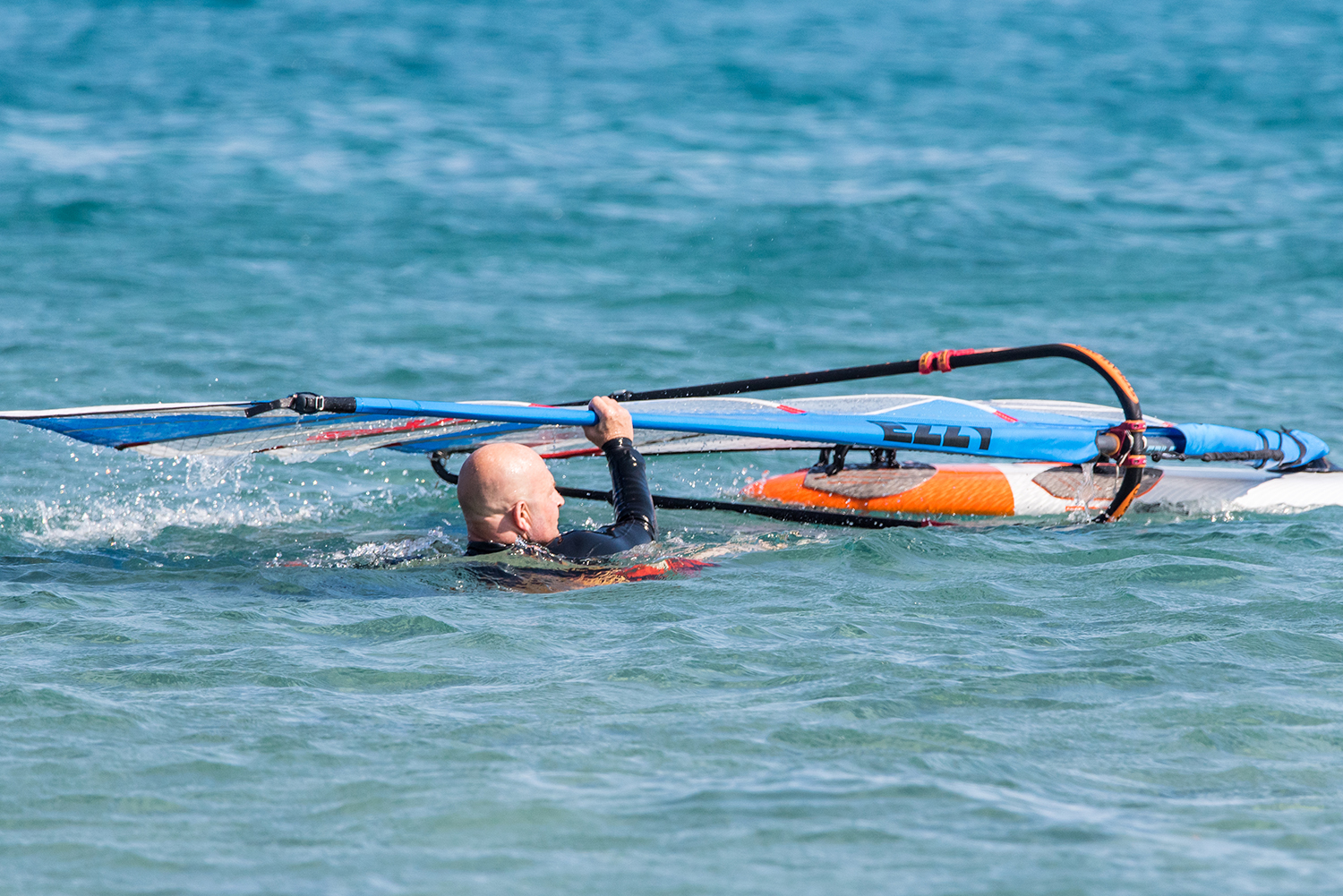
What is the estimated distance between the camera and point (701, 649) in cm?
511

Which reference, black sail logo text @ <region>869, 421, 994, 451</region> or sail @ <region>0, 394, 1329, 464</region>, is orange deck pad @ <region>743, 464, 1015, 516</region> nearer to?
sail @ <region>0, 394, 1329, 464</region>

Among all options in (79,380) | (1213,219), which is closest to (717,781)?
(79,380)

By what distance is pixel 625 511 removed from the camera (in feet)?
20.8

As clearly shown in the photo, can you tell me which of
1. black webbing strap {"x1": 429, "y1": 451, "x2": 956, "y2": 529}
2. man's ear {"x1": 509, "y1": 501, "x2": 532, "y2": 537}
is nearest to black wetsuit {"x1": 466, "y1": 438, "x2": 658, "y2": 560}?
man's ear {"x1": 509, "y1": 501, "x2": 532, "y2": 537}

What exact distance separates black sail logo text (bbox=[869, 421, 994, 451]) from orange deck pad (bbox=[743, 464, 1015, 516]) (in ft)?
2.27

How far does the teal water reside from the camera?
372 centimetres

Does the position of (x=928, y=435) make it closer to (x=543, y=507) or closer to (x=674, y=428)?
(x=674, y=428)

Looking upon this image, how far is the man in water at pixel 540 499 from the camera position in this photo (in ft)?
19.8

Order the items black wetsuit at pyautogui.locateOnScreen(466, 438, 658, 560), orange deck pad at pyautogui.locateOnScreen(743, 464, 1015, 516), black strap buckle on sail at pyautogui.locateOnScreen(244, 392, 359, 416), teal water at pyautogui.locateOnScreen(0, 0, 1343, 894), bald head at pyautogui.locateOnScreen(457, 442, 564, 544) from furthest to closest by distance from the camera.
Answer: orange deck pad at pyautogui.locateOnScreen(743, 464, 1015, 516)
black wetsuit at pyautogui.locateOnScreen(466, 438, 658, 560)
bald head at pyautogui.locateOnScreen(457, 442, 564, 544)
black strap buckle on sail at pyautogui.locateOnScreen(244, 392, 359, 416)
teal water at pyautogui.locateOnScreen(0, 0, 1343, 894)

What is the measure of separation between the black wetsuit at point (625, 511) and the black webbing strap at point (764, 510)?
2.08ft

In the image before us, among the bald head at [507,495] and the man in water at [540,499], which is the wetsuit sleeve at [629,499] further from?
the bald head at [507,495]

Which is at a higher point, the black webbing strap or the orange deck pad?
the orange deck pad

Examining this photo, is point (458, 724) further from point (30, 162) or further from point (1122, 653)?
point (30, 162)

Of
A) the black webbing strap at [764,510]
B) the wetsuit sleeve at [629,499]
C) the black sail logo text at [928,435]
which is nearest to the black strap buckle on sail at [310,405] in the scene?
the wetsuit sleeve at [629,499]
